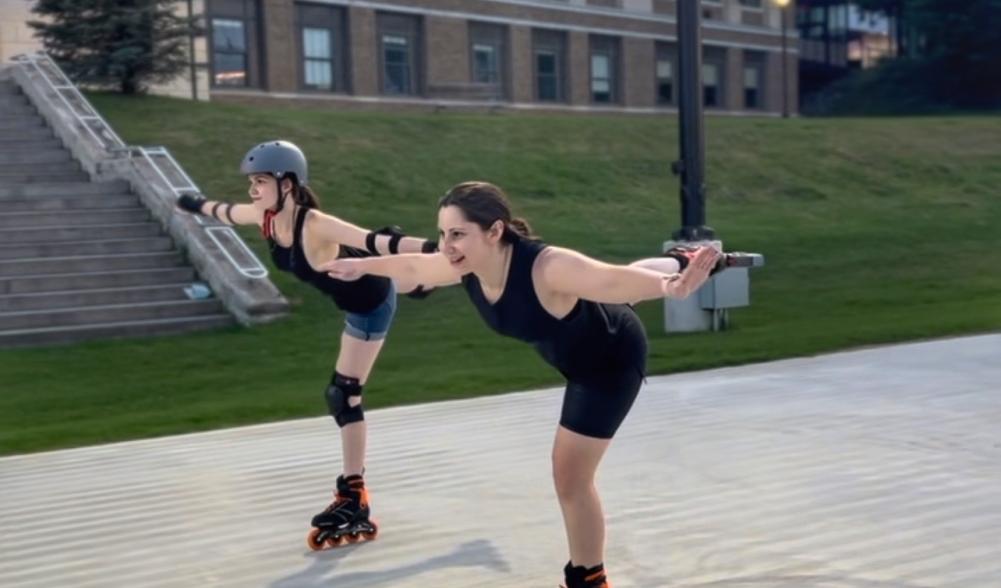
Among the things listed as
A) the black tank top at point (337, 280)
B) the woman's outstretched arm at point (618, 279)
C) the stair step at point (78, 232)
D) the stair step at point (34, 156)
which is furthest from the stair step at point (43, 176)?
the woman's outstretched arm at point (618, 279)

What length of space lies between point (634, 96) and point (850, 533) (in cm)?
4810

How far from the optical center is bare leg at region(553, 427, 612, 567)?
5.32 metres

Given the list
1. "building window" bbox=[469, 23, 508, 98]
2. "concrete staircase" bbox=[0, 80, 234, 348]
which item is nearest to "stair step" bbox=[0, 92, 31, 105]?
"concrete staircase" bbox=[0, 80, 234, 348]

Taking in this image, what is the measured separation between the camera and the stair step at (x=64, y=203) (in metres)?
18.9

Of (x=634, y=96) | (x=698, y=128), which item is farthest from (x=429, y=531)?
(x=634, y=96)

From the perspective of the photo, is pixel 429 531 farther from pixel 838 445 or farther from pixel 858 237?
pixel 858 237

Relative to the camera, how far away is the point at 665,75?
55.9 meters

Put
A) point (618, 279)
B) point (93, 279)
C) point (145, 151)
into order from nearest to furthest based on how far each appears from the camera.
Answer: point (618, 279) → point (93, 279) → point (145, 151)

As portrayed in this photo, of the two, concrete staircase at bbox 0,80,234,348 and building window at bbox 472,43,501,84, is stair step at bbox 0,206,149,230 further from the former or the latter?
building window at bbox 472,43,501,84

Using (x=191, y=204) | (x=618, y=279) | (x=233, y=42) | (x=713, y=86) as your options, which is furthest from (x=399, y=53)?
(x=618, y=279)

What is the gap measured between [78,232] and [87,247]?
426mm

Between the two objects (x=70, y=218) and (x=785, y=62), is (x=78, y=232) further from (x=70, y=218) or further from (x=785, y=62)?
(x=785, y=62)

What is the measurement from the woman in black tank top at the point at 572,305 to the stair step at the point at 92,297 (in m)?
12.0

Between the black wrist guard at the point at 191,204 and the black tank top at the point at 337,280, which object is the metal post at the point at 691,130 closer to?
the black wrist guard at the point at 191,204
